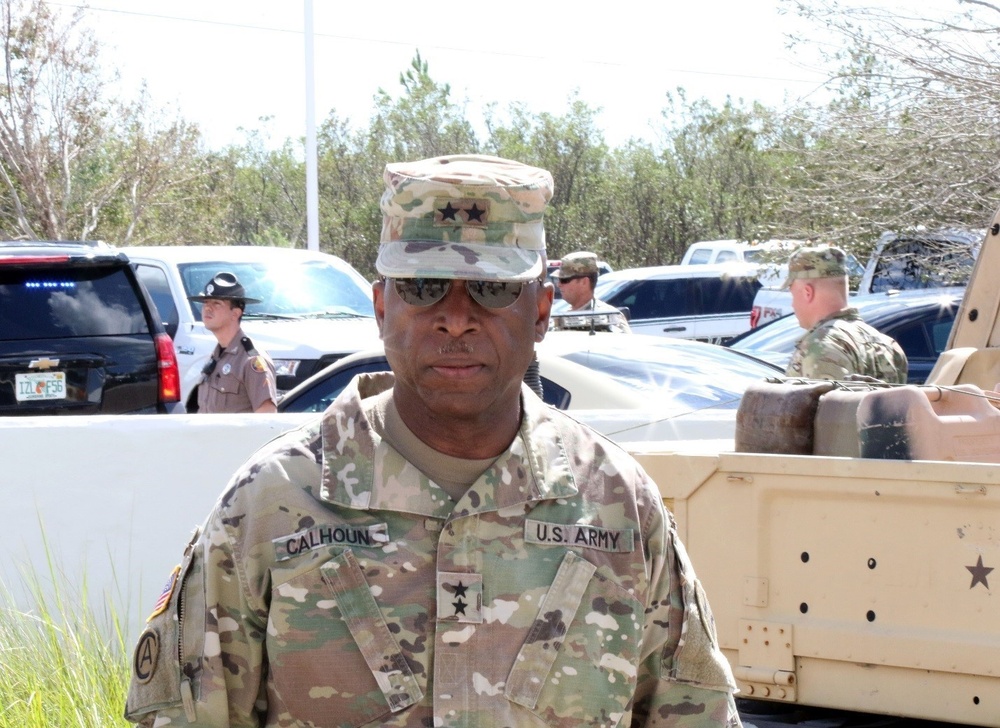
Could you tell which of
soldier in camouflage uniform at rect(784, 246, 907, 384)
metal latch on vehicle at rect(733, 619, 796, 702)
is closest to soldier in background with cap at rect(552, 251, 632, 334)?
soldier in camouflage uniform at rect(784, 246, 907, 384)

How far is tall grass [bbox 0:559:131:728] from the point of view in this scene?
13.0 feet

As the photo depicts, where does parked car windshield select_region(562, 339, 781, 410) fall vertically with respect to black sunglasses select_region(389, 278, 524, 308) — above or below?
below

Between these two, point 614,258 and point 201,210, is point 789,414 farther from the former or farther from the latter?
point 614,258

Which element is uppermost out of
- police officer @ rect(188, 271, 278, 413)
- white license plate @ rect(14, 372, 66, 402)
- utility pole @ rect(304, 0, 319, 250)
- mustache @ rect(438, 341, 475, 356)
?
utility pole @ rect(304, 0, 319, 250)

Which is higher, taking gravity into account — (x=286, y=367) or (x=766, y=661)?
(x=286, y=367)

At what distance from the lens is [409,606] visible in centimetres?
194

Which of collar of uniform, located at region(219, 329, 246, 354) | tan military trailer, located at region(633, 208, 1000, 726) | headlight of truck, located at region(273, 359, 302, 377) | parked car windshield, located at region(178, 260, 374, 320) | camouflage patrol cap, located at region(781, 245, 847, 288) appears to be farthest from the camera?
parked car windshield, located at region(178, 260, 374, 320)

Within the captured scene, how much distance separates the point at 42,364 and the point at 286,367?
1.79 meters

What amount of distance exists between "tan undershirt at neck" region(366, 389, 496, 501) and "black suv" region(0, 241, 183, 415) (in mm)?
7279

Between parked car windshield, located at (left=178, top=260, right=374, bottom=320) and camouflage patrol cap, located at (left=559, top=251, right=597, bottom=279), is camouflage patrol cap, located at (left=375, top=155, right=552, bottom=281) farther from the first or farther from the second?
parked car windshield, located at (left=178, top=260, right=374, bottom=320)

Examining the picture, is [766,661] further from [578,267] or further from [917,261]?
[917,261]

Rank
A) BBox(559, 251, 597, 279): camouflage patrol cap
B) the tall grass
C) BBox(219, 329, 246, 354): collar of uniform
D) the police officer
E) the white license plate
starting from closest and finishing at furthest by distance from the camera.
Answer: the tall grass < the police officer < BBox(219, 329, 246, 354): collar of uniform < the white license plate < BBox(559, 251, 597, 279): camouflage patrol cap

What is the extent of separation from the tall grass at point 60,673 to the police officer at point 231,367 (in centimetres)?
270

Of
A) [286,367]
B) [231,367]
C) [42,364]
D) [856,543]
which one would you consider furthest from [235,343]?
[856,543]
